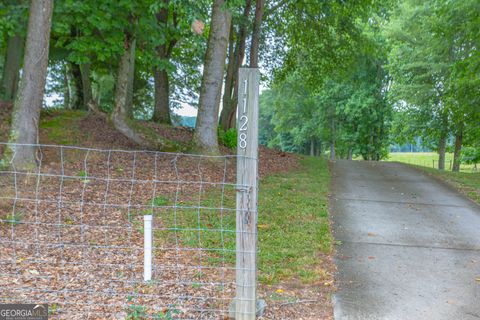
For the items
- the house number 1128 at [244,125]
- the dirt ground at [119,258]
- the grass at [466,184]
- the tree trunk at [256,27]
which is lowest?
the dirt ground at [119,258]

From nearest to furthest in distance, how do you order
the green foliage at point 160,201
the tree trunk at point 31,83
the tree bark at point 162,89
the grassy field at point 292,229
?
1. the grassy field at point 292,229
2. the green foliage at point 160,201
3. the tree trunk at point 31,83
4. the tree bark at point 162,89

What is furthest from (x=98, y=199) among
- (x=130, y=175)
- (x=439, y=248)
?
(x=439, y=248)

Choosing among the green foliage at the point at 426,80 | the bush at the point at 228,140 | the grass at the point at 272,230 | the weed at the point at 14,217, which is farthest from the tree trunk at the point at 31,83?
the green foliage at the point at 426,80

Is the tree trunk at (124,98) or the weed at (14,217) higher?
the tree trunk at (124,98)

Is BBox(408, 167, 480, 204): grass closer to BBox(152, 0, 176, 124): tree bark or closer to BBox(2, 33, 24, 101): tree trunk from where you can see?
BBox(152, 0, 176, 124): tree bark

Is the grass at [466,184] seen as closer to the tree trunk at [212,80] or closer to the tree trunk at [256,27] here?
the tree trunk at [212,80]

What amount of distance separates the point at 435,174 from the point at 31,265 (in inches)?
461

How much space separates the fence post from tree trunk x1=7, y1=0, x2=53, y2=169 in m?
5.26

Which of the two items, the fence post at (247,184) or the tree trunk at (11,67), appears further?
the tree trunk at (11,67)

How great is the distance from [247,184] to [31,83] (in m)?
5.58

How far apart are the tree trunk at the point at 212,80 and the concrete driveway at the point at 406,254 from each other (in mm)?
3074

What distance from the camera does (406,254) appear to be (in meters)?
5.29

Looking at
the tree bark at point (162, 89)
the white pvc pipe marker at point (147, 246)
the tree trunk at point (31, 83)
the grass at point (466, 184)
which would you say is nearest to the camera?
the white pvc pipe marker at point (147, 246)

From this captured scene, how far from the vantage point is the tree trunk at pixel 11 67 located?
41.9 ft
